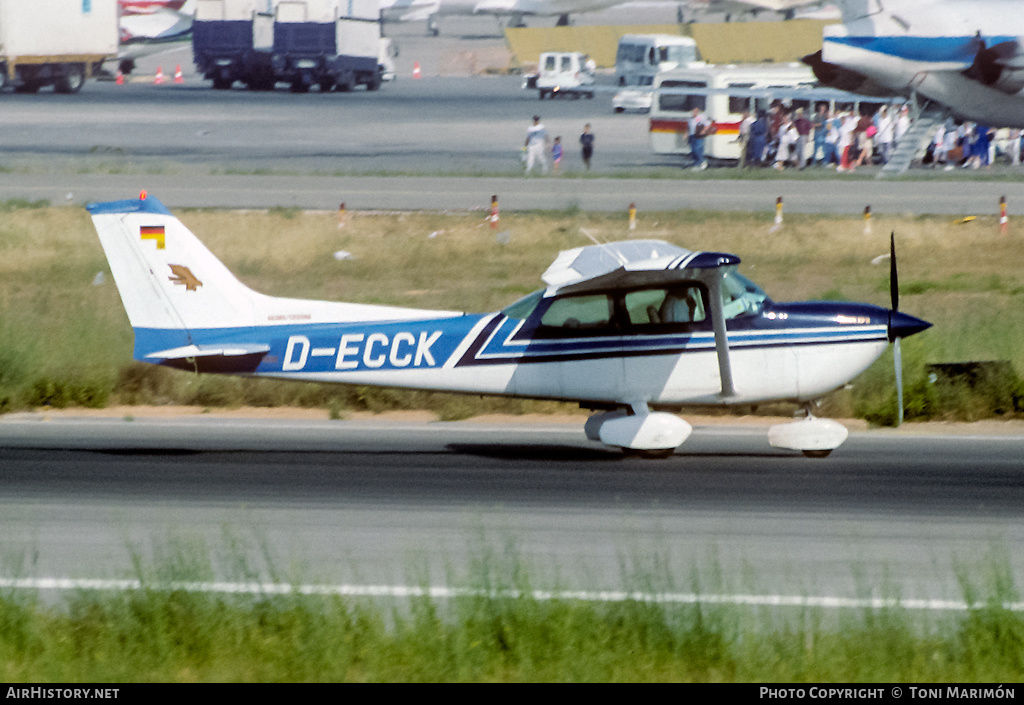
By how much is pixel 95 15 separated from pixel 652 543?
2061 inches

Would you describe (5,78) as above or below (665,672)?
above

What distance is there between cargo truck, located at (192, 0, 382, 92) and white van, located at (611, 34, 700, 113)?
11390 mm

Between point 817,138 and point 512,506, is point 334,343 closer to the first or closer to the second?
point 512,506

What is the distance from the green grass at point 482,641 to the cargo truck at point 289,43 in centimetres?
5049

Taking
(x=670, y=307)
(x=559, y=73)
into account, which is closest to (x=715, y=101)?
(x=559, y=73)

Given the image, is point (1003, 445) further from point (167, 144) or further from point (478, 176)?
point (167, 144)

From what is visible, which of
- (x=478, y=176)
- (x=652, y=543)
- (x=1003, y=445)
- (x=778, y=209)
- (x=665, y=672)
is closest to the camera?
(x=665, y=672)

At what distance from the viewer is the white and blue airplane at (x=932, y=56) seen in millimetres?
37531

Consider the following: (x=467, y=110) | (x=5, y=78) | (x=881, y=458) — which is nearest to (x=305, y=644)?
(x=881, y=458)

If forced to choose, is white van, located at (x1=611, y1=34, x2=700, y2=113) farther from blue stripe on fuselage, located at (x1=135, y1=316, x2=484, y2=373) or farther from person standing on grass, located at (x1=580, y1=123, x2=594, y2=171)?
blue stripe on fuselage, located at (x1=135, y1=316, x2=484, y2=373)

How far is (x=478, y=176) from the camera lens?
38156mm

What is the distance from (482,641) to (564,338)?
6.08 metres

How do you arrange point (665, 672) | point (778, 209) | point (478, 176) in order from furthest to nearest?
point (478, 176) → point (778, 209) → point (665, 672)

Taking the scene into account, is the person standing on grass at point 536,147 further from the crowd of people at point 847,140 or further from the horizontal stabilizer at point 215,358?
the horizontal stabilizer at point 215,358
